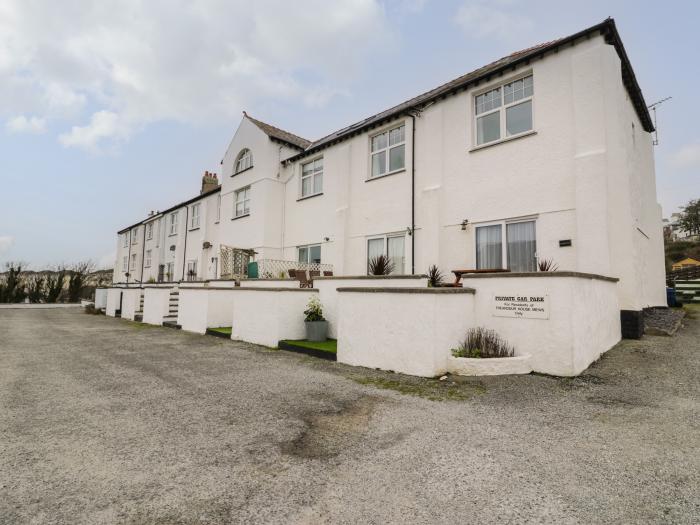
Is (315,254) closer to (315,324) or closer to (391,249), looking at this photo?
(391,249)

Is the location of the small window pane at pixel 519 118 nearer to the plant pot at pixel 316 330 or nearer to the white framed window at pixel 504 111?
the white framed window at pixel 504 111

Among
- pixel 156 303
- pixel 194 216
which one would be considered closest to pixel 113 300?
pixel 194 216

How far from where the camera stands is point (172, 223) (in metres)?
27.5

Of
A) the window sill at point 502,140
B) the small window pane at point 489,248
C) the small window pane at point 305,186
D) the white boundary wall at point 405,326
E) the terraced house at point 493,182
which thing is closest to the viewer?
the white boundary wall at point 405,326

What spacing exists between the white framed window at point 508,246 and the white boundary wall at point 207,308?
27.3ft

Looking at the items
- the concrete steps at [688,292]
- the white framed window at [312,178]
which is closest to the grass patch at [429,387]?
the white framed window at [312,178]

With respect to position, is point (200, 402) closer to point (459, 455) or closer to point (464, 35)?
point (459, 455)

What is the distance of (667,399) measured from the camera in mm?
4602

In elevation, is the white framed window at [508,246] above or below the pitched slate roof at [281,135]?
below

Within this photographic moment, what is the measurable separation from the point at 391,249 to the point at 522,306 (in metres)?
6.82

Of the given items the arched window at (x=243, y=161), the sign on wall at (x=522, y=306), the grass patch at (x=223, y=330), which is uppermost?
the arched window at (x=243, y=161)

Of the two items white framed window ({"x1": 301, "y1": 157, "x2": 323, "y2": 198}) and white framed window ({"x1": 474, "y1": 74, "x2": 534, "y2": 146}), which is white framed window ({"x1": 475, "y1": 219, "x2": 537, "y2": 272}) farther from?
white framed window ({"x1": 301, "y1": 157, "x2": 323, "y2": 198})

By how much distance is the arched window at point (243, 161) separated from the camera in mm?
19278

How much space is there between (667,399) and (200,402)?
6.15 metres
